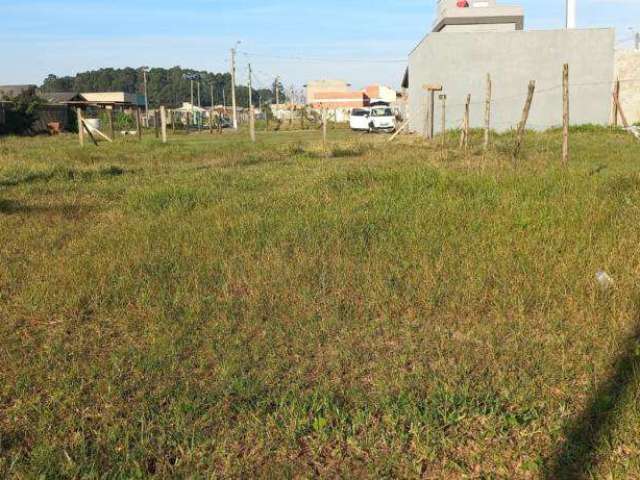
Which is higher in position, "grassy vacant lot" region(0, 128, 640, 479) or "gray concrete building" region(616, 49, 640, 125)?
"gray concrete building" region(616, 49, 640, 125)

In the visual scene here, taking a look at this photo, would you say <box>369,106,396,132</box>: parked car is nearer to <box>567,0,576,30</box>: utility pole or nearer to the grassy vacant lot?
<box>567,0,576,30</box>: utility pole

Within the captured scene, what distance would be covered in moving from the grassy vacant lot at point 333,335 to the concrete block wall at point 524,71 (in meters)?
17.9

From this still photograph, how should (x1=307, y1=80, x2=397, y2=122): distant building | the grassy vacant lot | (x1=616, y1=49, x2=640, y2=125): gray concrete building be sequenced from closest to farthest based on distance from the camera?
Answer: the grassy vacant lot, (x1=616, y1=49, x2=640, y2=125): gray concrete building, (x1=307, y1=80, x2=397, y2=122): distant building

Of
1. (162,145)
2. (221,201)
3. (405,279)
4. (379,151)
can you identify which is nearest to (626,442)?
(405,279)

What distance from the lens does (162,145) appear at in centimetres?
2103

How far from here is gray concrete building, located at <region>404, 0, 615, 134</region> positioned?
25.0 metres

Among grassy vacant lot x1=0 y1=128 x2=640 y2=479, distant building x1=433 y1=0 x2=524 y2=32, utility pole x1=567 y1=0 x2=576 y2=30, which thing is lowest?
grassy vacant lot x1=0 y1=128 x2=640 y2=479

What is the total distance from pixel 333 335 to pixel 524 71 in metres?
23.4

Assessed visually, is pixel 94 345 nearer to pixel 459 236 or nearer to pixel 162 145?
pixel 459 236

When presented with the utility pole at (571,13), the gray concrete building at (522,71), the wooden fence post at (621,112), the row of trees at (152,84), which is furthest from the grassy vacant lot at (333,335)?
the row of trees at (152,84)

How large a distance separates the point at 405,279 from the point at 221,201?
161 inches

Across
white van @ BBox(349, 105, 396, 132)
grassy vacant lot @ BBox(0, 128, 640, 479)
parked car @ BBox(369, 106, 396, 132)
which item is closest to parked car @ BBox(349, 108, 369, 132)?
white van @ BBox(349, 105, 396, 132)

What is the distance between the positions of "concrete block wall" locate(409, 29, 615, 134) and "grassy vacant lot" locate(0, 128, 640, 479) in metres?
17.9

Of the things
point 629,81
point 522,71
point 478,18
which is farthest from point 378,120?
point 629,81
